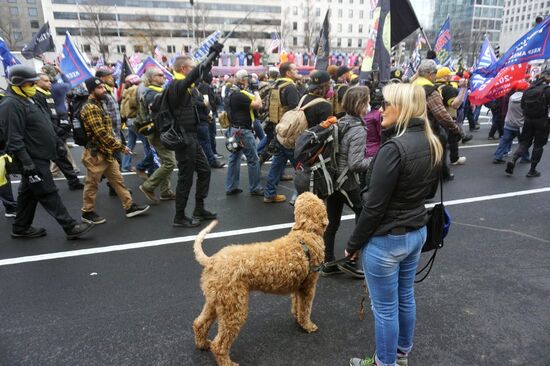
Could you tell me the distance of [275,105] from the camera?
6.75 metres

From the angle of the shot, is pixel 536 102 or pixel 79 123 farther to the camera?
pixel 536 102

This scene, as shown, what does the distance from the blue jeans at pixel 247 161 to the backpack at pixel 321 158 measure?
8.89ft

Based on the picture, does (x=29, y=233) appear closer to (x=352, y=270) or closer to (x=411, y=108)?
(x=352, y=270)

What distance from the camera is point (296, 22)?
8919 centimetres

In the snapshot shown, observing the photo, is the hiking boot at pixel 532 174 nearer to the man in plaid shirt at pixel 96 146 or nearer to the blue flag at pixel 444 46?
the blue flag at pixel 444 46

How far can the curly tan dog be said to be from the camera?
2344mm

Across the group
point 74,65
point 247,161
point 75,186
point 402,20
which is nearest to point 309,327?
point 247,161

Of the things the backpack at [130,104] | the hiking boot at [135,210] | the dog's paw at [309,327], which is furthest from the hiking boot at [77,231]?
the dog's paw at [309,327]

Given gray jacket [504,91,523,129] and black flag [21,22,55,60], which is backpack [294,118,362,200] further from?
black flag [21,22,55,60]

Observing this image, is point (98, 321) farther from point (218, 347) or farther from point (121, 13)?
point (121, 13)

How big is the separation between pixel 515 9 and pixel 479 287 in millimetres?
149880

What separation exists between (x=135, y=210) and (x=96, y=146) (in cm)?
112

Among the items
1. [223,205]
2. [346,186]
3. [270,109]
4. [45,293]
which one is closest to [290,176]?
[270,109]

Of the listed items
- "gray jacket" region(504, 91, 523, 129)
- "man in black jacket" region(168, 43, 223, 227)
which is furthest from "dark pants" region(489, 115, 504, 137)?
"man in black jacket" region(168, 43, 223, 227)
